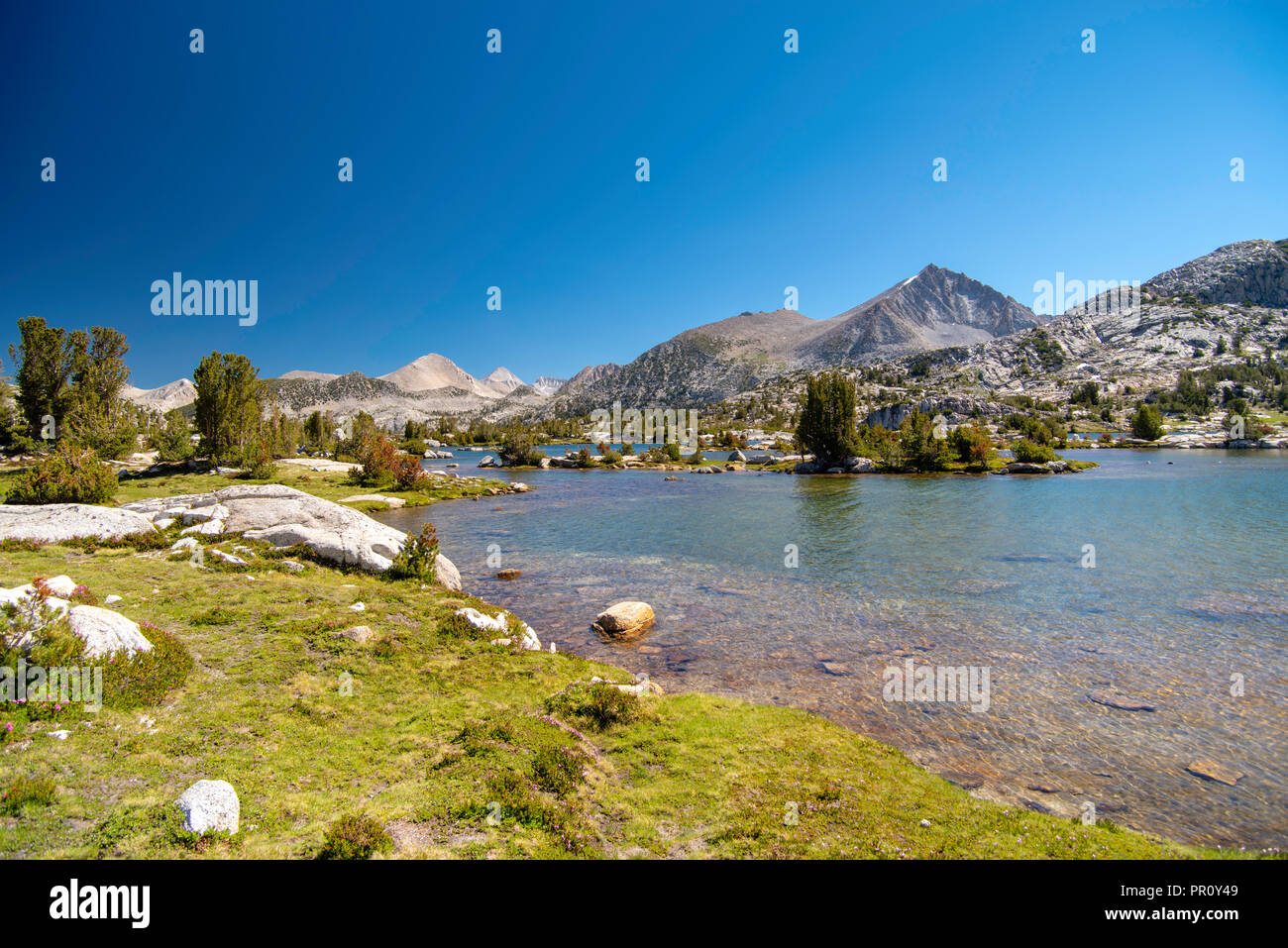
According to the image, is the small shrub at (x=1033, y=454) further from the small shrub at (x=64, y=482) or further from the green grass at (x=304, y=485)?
the small shrub at (x=64, y=482)

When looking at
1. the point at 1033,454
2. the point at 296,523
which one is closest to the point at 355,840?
the point at 296,523

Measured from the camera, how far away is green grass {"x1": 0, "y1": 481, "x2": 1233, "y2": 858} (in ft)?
22.7

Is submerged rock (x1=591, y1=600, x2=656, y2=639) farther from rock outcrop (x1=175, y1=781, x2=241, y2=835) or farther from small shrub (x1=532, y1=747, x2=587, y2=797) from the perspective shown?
rock outcrop (x1=175, y1=781, x2=241, y2=835)

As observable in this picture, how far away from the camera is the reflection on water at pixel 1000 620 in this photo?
10914 millimetres

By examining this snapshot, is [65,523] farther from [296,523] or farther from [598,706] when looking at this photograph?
[598,706]

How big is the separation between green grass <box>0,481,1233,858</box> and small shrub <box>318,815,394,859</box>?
0.03m

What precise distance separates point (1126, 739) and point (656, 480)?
71.7 metres

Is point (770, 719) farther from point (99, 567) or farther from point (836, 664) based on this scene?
point (99, 567)

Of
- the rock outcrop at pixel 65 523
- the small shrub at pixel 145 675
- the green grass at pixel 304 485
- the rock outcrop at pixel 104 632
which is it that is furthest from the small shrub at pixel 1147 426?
the rock outcrop at pixel 65 523

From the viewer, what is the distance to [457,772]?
28.9 feet

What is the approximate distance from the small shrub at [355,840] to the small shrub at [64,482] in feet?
112

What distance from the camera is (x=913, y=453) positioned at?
82.2 meters

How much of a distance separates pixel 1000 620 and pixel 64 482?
45090mm
